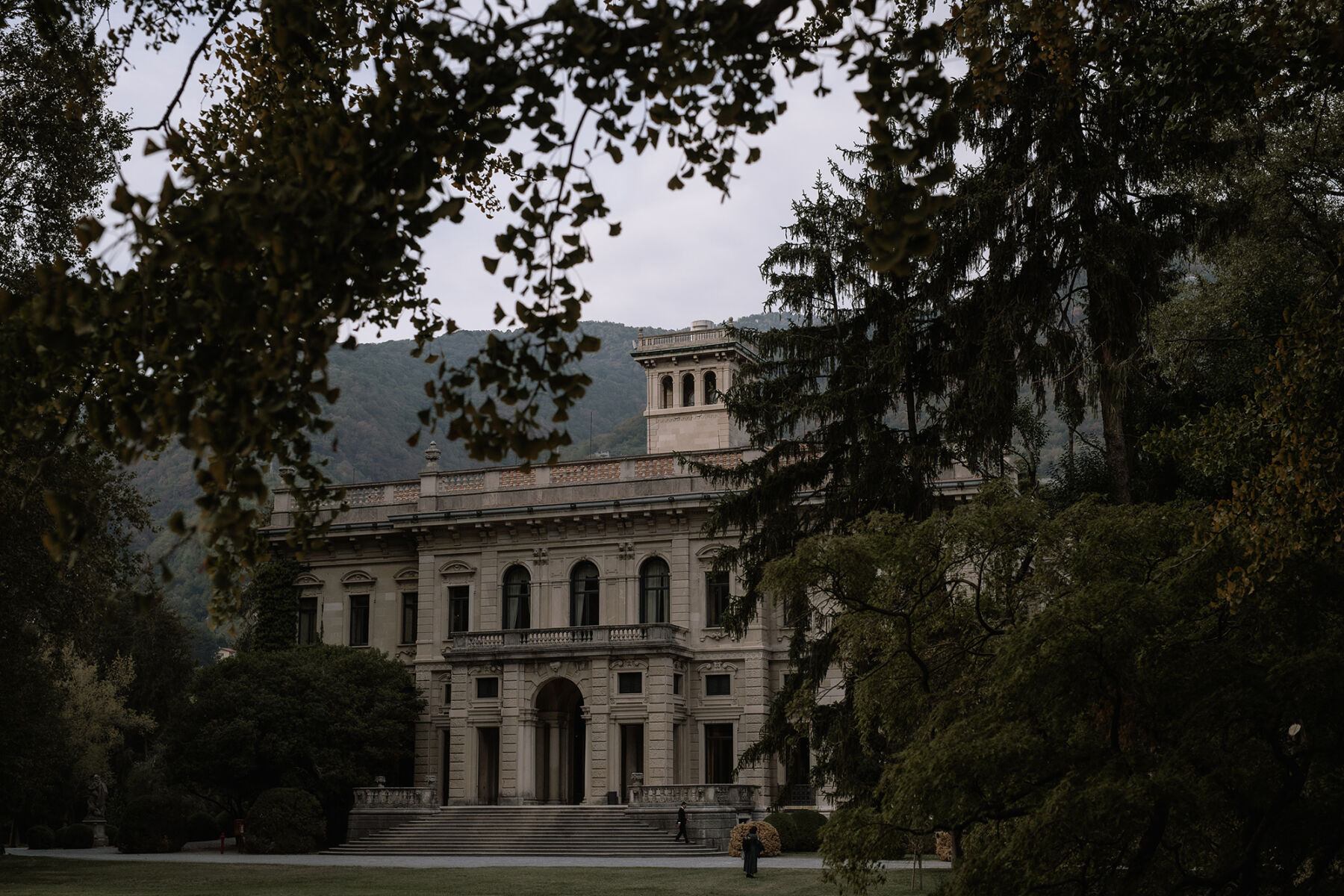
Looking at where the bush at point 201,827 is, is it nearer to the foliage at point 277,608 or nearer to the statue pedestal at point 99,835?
the statue pedestal at point 99,835

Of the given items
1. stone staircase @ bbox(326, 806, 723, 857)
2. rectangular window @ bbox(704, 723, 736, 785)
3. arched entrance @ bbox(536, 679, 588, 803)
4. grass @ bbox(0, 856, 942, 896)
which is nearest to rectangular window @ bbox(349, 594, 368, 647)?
arched entrance @ bbox(536, 679, 588, 803)

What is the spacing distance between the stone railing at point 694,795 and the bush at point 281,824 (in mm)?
9414

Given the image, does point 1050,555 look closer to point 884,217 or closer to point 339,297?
point 884,217

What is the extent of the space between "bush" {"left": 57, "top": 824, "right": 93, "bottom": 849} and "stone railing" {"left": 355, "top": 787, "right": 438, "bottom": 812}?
39.8 ft

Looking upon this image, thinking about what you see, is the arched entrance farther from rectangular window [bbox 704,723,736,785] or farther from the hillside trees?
the hillside trees

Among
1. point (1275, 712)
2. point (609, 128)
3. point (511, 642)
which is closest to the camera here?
point (609, 128)

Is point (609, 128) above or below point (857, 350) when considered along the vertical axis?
below

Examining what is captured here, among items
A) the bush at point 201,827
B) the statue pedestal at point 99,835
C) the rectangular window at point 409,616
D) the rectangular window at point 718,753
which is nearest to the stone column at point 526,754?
the rectangular window at point 718,753

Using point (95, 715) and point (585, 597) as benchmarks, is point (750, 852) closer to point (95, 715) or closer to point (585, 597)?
point (585, 597)

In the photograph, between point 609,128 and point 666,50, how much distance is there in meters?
0.68

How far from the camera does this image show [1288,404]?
8969 mm

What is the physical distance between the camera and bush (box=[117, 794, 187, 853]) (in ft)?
127

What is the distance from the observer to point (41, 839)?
152 feet

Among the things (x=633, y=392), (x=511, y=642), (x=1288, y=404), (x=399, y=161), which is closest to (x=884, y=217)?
(x=399, y=161)
